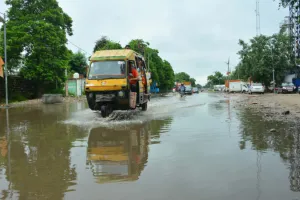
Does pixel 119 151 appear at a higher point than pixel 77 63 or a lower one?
lower

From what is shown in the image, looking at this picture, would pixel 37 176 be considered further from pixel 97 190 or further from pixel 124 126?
pixel 124 126

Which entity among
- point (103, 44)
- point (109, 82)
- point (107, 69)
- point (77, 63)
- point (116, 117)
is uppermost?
point (103, 44)

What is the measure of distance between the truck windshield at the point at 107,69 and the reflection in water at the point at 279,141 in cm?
511

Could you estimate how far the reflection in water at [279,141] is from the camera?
511 cm

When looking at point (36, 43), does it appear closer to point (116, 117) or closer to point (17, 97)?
point (17, 97)

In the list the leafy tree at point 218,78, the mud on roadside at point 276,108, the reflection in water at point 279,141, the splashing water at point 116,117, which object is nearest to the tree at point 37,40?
the splashing water at point 116,117

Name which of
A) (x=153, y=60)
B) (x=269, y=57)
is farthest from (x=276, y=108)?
(x=153, y=60)

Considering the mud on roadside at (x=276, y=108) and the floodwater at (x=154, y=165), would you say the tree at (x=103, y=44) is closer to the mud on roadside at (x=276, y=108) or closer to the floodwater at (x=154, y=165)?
the mud on roadside at (x=276, y=108)

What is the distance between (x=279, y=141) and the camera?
7.29 meters

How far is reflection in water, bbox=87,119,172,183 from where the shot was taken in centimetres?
501

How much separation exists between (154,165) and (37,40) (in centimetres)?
2779

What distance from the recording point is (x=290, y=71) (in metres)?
52.2

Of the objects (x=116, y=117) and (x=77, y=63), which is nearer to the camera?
(x=116, y=117)

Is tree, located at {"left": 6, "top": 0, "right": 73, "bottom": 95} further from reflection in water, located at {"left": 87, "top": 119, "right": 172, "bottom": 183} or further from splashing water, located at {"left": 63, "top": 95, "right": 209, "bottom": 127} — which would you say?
reflection in water, located at {"left": 87, "top": 119, "right": 172, "bottom": 183}
